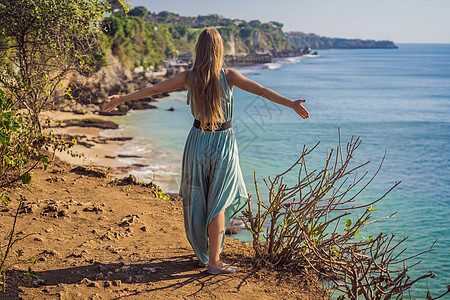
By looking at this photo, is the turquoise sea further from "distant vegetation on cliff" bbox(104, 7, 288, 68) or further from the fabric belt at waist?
"distant vegetation on cliff" bbox(104, 7, 288, 68)

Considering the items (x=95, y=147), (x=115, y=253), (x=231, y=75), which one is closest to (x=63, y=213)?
(x=115, y=253)

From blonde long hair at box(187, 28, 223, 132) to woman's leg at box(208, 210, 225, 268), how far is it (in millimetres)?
706

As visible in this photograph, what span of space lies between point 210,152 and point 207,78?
577 mm

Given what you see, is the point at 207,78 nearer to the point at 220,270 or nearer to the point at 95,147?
the point at 220,270

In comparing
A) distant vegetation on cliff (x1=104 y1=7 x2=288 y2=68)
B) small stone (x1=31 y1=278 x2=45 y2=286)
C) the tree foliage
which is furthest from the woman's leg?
the tree foliage

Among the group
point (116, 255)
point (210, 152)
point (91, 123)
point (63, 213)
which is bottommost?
point (91, 123)

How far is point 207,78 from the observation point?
3145mm

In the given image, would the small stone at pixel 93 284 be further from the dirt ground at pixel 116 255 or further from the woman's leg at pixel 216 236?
the woman's leg at pixel 216 236

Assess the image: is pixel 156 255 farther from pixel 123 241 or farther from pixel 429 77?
pixel 429 77

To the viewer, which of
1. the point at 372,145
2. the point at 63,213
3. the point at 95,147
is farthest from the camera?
the point at 372,145

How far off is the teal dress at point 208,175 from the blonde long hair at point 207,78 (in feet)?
0.23

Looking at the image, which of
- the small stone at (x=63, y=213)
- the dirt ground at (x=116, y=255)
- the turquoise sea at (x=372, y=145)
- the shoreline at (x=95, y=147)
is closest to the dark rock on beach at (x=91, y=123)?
the shoreline at (x=95, y=147)

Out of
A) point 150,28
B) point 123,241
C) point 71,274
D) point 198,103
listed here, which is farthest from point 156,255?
point 150,28

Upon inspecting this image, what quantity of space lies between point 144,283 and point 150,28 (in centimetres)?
5992
